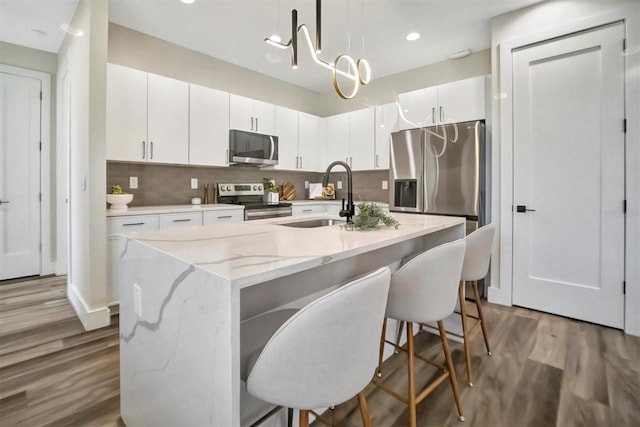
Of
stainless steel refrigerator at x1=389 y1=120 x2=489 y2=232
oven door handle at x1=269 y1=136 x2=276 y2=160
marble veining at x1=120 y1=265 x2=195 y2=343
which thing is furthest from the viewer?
oven door handle at x1=269 y1=136 x2=276 y2=160

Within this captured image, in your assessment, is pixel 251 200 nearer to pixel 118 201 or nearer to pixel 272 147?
pixel 272 147

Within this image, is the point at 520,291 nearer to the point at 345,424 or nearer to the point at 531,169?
the point at 531,169

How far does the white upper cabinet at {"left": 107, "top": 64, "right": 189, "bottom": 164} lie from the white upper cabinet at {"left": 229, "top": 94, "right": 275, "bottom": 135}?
562 mm

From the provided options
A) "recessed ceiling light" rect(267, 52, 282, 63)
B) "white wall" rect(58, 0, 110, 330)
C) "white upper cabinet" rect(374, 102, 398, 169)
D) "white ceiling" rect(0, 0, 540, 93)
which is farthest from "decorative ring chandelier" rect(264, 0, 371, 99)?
"white upper cabinet" rect(374, 102, 398, 169)

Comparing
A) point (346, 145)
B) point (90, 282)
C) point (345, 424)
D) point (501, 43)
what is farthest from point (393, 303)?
point (346, 145)

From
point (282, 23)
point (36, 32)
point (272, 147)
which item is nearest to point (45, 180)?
point (36, 32)

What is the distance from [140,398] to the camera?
1.30 meters

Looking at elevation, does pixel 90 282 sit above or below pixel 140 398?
above

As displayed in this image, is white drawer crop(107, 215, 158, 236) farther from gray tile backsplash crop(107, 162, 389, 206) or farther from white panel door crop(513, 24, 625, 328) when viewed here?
white panel door crop(513, 24, 625, 328)

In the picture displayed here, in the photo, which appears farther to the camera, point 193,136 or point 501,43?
point 193,136

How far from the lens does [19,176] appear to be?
12.1 ft

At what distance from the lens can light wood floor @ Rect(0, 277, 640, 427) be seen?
1.53 m

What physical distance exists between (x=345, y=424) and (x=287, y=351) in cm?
93

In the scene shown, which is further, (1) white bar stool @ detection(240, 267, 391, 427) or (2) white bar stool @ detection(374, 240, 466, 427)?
(2) white bar stool @ detection(374, 240, 466, 427)
